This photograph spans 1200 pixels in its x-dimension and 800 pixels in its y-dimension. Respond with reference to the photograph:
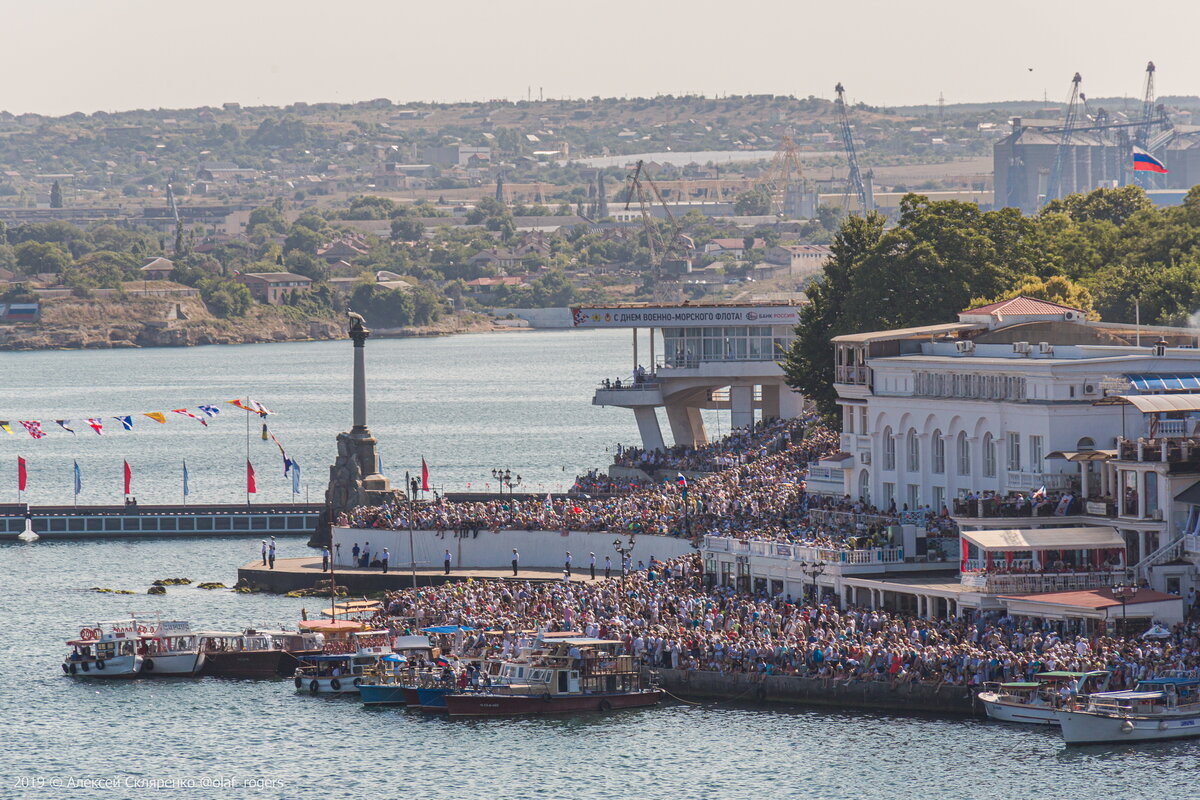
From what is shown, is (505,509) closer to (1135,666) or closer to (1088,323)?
(1088,323)

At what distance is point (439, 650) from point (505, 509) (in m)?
19.2

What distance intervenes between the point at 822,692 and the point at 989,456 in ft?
38.4

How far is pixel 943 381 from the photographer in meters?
69.7

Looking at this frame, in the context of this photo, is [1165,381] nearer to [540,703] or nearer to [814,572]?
[814,572]

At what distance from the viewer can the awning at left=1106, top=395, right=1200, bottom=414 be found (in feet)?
204

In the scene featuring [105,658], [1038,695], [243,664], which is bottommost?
[243,664]

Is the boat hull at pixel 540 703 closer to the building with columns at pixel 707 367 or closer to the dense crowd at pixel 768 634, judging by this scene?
the dense crowd at pixel 768 634

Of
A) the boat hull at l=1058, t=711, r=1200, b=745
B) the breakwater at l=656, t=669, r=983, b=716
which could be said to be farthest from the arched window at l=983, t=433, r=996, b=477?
the boat hull at l=1058, t=711, r=1200, b=745

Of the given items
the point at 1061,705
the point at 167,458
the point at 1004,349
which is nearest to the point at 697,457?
the point at 1004,349

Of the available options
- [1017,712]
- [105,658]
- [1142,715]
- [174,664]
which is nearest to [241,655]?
[174,664]

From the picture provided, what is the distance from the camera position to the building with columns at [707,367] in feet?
332

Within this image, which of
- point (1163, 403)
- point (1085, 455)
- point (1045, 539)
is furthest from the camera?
point (1085, 455)

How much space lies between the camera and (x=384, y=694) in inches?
2469

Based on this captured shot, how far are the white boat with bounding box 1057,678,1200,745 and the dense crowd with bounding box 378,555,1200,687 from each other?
545mm
